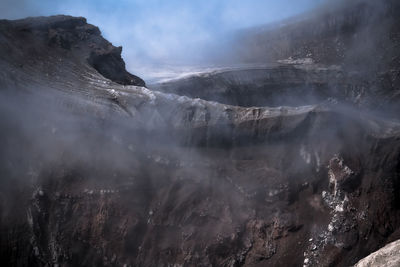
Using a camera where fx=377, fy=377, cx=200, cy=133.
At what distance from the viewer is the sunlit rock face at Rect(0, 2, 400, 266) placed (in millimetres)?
8195

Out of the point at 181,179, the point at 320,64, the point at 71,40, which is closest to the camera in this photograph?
the point at 181,179

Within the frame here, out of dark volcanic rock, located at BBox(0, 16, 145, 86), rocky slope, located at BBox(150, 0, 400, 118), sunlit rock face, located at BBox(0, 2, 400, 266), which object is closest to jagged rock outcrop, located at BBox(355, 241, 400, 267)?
sunlit rock face, located at BBox(0, 2, 400, 266)

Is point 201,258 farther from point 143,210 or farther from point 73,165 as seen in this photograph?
point 73,165

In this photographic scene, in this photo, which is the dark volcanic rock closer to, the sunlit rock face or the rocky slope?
the sunlit rock face

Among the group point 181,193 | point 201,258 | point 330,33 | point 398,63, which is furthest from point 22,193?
point 330,33

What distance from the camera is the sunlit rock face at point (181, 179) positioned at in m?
8.20

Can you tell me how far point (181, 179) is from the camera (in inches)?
371

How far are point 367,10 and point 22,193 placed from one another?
24.2m

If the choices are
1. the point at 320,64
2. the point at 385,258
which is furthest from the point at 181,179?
the point at 320,64

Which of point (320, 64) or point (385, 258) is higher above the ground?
point (320, 64)

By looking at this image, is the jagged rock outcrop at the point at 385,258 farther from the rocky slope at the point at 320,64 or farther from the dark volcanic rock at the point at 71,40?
the rocky slope at the point at 320,64

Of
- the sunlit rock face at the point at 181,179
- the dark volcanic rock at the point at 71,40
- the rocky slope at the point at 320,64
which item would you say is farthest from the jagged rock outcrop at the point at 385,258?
the rocky slope at the point at 320,64

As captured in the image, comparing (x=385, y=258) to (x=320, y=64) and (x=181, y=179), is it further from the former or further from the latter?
(x=320, y=64)

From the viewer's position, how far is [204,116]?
990 centimetres
